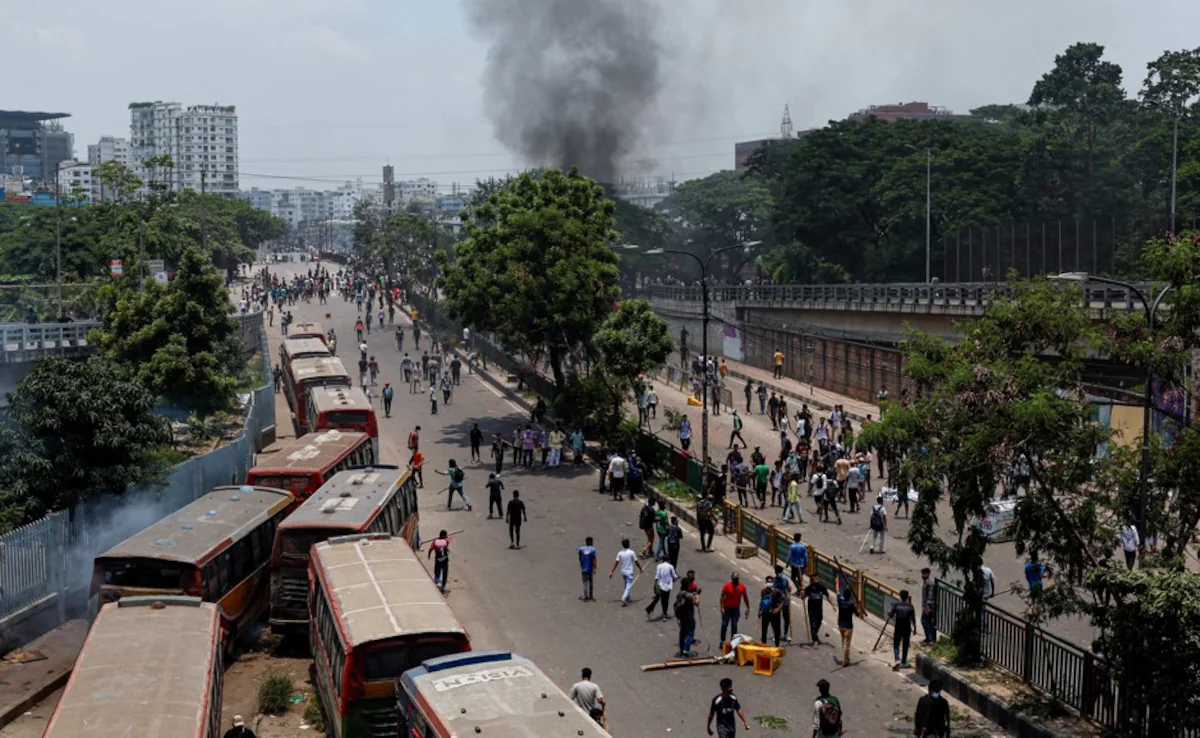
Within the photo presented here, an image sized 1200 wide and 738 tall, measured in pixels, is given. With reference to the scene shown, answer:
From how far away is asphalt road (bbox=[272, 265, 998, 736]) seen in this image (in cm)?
1837

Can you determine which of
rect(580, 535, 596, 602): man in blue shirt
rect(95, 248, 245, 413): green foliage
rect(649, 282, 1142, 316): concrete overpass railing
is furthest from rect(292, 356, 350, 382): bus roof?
rect(649, 282, 1142, 316): concrete overpass railing

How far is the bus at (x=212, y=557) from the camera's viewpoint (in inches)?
755

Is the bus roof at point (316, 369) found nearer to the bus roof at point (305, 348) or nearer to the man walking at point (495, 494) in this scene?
the bus roof at point (305, 348)

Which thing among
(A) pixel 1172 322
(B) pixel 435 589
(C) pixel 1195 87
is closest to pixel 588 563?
(B) pixel 435 589

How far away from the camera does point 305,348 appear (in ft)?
159

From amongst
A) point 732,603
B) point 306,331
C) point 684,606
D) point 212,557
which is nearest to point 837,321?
point 306,331

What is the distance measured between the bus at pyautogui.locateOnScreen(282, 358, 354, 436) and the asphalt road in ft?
12.9

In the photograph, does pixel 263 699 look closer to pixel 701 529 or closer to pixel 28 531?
pixel 28 531

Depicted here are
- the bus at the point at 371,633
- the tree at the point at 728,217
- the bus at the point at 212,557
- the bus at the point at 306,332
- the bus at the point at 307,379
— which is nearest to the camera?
the bus at the point at 371,633

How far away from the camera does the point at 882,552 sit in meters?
28.7

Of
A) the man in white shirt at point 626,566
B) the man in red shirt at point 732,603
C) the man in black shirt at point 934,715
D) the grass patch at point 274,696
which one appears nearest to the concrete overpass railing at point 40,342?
the man in white shirt at point 626,566

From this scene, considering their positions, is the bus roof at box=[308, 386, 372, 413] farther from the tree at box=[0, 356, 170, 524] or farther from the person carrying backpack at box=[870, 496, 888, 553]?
the person carrying backpack at box=[870, 496, 888, 553]

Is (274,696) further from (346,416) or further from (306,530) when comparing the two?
(346,416)

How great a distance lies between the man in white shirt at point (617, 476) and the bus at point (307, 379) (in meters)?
9.66
